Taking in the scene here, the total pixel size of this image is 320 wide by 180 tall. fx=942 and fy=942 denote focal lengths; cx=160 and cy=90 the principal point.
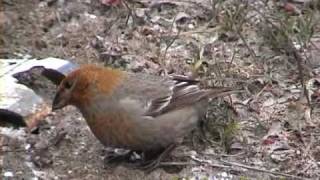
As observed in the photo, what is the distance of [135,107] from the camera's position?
16.8ft

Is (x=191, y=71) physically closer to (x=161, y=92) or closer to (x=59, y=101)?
(x=161, y=92)

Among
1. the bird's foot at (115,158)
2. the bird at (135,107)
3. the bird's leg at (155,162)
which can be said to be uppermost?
the bird at (135,107)

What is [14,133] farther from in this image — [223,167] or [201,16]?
[201,16]

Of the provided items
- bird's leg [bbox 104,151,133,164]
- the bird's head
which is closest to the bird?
the bird's head

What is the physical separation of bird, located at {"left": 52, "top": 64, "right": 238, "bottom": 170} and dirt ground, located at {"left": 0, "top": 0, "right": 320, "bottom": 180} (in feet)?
0.62

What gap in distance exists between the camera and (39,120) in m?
5.64

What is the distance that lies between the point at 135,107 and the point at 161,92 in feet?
0.89

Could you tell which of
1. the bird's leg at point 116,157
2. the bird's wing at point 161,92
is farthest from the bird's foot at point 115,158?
the bird's wing at point 161,92

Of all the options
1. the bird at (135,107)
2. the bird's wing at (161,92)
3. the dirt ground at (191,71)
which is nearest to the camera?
the bird at (135,107)

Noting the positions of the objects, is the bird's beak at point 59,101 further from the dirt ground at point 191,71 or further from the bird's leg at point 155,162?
the bird's leg at point 155,162

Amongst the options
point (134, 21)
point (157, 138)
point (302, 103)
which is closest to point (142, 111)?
point (157, 138)

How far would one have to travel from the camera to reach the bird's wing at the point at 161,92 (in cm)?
519

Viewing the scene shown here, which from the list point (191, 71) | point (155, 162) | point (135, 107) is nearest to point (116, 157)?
point (155, 162)

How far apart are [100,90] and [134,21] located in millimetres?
1663
